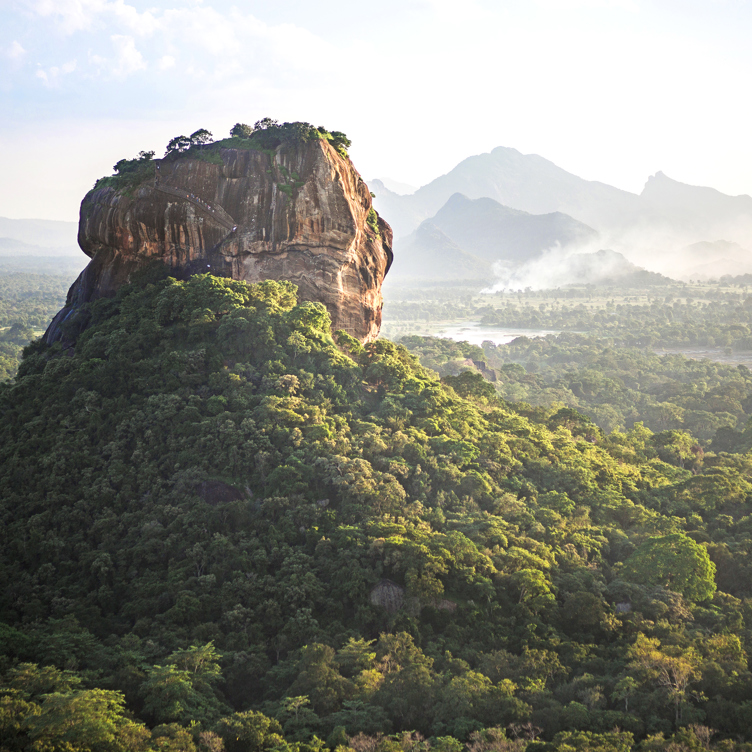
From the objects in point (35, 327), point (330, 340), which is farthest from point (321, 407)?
point (35, 327)

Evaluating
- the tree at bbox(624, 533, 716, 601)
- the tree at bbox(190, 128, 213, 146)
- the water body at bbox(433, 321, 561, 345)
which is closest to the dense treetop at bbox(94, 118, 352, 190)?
the tree at bbox(190, 128, 213, 146)

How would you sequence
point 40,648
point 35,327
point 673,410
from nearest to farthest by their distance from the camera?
point 40,648
point 673,410
point 35,327

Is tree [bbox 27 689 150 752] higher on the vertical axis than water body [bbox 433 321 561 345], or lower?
lower

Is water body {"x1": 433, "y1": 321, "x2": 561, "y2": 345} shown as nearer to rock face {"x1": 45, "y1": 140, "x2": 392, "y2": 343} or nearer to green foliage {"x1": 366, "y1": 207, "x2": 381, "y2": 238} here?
green foliage {"x1": 366, "y1": 207, "x2": 381, "y2": 238}

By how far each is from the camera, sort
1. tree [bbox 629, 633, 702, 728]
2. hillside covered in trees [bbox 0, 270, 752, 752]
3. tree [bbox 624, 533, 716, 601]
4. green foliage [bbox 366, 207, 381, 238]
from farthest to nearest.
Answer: green foliage [bbox 366, 207, 381, 238] < tree [bbox 624, 533, 716, 601] < tree [bbox 629, 633, 702, 728] < hillside covered in trees [bbox 0, 270, 752, 752]

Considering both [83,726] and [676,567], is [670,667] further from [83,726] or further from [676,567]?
[83,726]

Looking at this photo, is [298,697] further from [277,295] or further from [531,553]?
[277,295]

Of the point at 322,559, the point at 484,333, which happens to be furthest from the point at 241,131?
the point at 484,333
